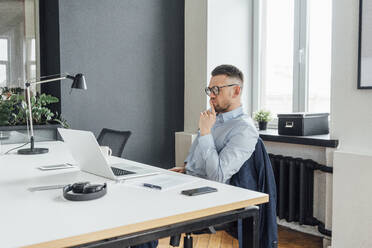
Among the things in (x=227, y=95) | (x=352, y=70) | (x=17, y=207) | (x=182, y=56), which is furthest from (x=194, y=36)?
(x=17, y=207)

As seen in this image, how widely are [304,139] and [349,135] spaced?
0.34 m

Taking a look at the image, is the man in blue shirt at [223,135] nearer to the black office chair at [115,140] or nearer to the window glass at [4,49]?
the black office chair at [115,140]

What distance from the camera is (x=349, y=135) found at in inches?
102

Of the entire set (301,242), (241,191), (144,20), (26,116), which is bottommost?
Result: (301,242)

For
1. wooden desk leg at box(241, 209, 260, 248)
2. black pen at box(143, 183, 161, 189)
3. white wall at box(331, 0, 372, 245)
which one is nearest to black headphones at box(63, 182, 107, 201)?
black pen at box(143, 183, 161, 189)

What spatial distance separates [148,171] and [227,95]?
1.95 ft

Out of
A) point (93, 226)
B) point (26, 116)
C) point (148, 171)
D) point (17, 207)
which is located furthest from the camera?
point (26, 116)

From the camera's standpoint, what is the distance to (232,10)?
3.75m

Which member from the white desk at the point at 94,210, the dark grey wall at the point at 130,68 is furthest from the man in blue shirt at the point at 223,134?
the dark grey wall at the point at 130,68

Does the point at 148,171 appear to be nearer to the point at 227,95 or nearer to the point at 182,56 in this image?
the point at 227,95

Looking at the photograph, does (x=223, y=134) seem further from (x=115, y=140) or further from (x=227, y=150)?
(x=115, y=140)

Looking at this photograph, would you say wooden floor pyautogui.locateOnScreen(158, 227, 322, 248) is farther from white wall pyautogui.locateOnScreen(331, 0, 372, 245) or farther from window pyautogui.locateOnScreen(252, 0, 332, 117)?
window pyautogui.locateOnScreen(252, 0, 332, 117)

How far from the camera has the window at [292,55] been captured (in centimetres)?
327

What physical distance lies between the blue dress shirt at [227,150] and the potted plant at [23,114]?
170cm
